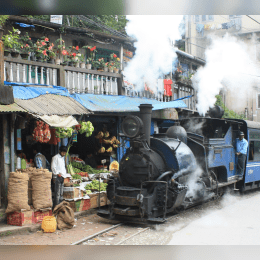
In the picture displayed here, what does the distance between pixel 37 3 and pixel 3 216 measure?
15.9ft

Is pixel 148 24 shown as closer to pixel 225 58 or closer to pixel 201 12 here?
pixel 225 58

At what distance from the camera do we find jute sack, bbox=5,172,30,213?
6832 millimetres

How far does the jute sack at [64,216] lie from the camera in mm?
7006

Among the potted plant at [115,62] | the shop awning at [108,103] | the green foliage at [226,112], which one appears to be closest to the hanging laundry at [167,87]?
the shop awning at [108,103]

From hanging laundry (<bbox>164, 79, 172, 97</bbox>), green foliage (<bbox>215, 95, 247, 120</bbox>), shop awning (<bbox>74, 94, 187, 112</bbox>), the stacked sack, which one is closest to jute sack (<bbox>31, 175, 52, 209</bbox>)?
the stacked sack

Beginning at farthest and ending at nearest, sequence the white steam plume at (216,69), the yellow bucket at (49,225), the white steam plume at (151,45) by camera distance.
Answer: the white steam plume at (216,69)
the white steam plume at (151,45)
the yellow bucket at (49,225)

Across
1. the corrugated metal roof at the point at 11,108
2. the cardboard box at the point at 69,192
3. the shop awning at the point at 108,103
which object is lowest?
the cardboard box at the point at 69,192

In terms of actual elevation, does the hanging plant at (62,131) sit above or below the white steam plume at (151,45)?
below

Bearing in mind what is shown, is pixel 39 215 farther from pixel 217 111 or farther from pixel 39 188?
pixel 217 111

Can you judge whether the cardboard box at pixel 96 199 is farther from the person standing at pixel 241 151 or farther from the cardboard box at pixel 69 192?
the person standing at pixel 241 151

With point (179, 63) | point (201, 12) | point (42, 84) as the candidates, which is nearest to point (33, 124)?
point (42, 84)

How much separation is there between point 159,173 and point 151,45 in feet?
18.8

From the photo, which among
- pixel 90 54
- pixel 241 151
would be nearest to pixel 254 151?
pixel 241 151

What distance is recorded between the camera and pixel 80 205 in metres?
8.23
